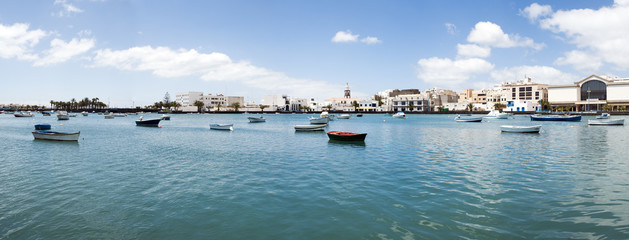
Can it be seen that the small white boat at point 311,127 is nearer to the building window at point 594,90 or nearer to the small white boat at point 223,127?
the small white boat at point 223,127

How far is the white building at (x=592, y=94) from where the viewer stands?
14612 cm

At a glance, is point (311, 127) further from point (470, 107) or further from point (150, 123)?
point (470, 107)

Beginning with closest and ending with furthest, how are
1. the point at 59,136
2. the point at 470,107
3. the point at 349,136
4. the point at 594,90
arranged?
the point at 349,136
the point at 59,136
the point at 594,90
the point at 470,107

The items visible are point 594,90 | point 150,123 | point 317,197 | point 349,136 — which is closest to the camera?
point 317,197

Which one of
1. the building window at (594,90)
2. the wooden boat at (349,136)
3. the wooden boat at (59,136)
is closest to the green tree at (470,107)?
the building window at (594,90)

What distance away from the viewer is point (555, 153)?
28266 mm

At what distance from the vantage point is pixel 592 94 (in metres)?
155

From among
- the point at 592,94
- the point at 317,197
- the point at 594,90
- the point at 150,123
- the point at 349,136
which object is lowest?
the point at 317,197

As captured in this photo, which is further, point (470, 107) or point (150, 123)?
point (470, 107)

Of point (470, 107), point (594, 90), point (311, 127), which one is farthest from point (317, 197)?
point (594, 90)

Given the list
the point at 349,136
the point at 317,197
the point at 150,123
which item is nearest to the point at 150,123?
the point at 150,123

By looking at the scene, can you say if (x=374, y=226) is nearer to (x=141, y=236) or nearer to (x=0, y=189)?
(x=141, y=236)

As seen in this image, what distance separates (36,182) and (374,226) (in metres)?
18.1

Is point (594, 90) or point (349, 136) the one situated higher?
point (594, 90)
